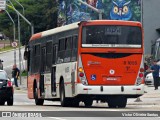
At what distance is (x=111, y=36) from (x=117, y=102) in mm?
2871

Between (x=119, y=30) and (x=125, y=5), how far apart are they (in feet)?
184

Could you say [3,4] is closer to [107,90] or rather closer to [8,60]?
[8,60]

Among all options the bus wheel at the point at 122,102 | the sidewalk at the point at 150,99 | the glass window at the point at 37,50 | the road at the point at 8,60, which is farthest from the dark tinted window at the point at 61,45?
the road at the point at 8,60

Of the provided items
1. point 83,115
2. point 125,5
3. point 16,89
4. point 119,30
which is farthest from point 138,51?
point 125,5

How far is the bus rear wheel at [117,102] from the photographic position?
30122 mm

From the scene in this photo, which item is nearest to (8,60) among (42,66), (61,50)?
(42,66)

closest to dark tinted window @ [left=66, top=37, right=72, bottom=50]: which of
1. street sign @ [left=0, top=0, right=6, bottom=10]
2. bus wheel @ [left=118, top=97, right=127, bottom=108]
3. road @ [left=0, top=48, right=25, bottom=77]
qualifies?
bus wheel @ [left=118, top=97, right=127, bottom=108]

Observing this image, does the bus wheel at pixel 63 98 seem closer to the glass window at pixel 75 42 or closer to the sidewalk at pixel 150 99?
the glass window at pixel 75 42

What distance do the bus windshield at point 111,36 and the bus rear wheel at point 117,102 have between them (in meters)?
2.08

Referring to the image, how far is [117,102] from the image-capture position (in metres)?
30.8

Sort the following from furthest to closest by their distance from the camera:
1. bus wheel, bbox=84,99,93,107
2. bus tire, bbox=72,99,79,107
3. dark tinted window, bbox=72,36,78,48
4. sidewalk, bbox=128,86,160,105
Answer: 1. sidewalk, bbox=128,86,160,105
2. bus wheel, bbox=84,99,93,107
3. bus tire, bbox=72,99,79,107
4. dark tinted window, bbox=72,36,78,48

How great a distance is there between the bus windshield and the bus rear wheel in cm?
208

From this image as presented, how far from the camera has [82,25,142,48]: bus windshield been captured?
1152 inches

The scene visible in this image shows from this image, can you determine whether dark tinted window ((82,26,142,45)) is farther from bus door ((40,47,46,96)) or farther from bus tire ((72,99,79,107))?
bus door ((40,47,46,96))
